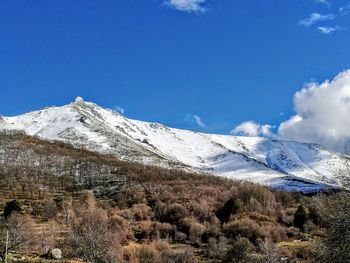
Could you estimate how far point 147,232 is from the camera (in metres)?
104

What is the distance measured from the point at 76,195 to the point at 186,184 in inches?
1313

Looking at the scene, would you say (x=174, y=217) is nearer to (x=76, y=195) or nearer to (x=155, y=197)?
(x=155, y=197)

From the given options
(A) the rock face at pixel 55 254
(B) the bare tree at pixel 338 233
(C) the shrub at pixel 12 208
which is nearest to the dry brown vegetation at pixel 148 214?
(A) the rock face at pixel 55 254

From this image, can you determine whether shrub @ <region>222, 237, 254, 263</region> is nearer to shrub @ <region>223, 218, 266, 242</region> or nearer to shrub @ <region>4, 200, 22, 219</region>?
shrub @ <region>223, 218, 266, 242</region>

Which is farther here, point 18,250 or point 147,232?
point 147,232

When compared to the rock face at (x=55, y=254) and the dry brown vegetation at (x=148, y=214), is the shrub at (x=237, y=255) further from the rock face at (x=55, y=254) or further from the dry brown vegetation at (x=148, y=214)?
the rock face at (x=55, y=254)

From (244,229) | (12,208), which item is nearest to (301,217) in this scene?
(244,229)

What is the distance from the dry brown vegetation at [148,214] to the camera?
2847 inches

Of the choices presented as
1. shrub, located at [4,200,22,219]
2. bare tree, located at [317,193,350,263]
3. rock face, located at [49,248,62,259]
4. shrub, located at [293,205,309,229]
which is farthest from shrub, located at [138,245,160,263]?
bare tree, located at [317,193,350,263]

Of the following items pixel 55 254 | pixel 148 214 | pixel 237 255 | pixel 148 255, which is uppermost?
pixel 148 214

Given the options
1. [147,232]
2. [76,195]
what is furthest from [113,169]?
[147,232]

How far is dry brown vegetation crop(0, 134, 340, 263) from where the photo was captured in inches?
2847

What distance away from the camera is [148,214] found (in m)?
125

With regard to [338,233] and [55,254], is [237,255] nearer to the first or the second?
[55,254]
